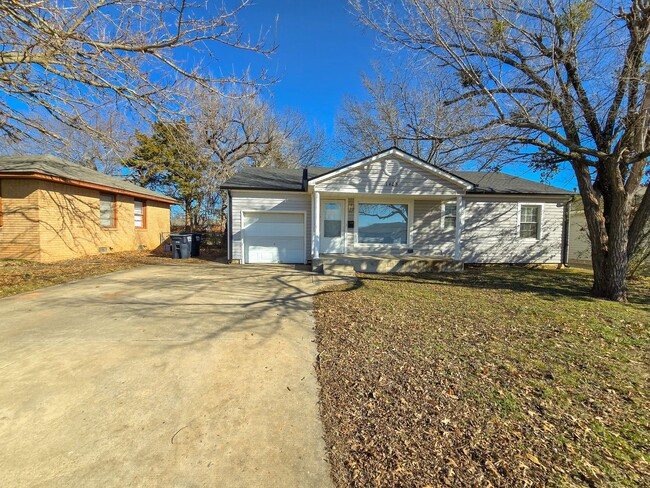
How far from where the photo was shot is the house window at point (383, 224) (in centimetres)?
1178

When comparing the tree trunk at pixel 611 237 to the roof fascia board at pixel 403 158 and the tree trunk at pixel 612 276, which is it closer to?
the tree trunk at pixel 612 276

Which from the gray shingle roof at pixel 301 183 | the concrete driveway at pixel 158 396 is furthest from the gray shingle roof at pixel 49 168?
the concrete driveway at pixel 158 396

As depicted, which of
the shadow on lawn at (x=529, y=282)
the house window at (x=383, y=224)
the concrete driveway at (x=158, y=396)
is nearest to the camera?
the concrete driveway at (x=158, y=396)

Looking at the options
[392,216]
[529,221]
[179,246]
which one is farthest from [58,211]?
[529,221]

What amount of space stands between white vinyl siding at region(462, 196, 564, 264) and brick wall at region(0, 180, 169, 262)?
1532 cm

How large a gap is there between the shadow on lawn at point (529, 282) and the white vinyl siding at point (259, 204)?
→ 408 centimetres

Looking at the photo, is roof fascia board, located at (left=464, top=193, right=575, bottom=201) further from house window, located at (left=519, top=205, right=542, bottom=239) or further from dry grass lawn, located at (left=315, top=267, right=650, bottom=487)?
dry grass lawn, located at (left=315, top=267, right=650, bottom=487)

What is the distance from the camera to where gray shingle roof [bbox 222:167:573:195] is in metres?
11.4

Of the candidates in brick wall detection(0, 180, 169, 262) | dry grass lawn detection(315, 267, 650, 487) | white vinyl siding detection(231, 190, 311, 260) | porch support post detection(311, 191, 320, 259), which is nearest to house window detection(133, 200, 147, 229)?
brick wall detection(0, 180, 169, 262)

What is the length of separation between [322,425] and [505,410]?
5.19 feet

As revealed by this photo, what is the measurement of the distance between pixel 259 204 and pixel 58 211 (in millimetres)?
7342

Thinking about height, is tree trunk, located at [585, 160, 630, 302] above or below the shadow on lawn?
above

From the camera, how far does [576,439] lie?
7.25ft

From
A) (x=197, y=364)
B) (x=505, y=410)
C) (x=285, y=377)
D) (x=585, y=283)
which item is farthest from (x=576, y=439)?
(x=585, y=283)
